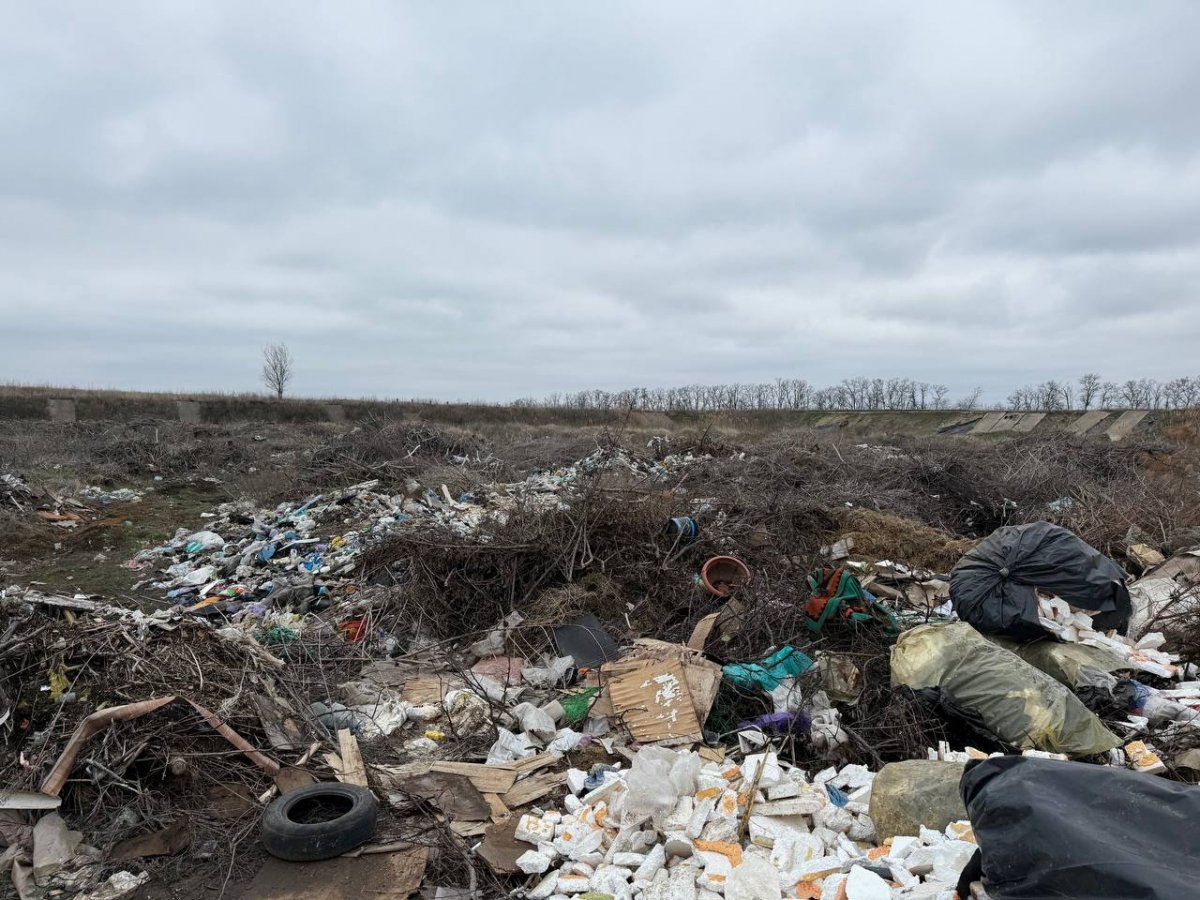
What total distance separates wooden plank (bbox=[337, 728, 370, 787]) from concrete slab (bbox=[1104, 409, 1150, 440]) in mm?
26007

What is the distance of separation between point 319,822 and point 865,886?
2.24m

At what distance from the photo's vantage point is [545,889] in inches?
110

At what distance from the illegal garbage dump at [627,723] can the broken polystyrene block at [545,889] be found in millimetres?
13

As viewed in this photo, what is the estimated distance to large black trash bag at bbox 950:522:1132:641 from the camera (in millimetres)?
4352

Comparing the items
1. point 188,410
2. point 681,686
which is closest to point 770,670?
point 681,686

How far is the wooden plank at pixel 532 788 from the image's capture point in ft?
11.3

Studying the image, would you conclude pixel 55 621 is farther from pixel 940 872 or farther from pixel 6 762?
pixel 940 872

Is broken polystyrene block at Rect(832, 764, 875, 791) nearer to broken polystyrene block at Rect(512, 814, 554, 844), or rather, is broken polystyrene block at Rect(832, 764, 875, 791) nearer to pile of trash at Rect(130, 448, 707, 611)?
broken polystyrene block at Rect(512, 814, 554, 844)

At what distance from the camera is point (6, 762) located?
334 cm

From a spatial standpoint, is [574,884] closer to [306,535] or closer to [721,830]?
[721,830]

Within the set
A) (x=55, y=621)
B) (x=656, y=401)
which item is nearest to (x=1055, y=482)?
(x=55, y=621)

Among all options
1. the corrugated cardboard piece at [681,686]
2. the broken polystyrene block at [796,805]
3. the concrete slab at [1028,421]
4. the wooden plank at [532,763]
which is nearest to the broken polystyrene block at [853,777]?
the broken polystyrene block at [796,805]

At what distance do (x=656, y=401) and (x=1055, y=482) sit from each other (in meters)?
33.0

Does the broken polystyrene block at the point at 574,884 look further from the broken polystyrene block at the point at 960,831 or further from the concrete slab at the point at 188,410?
the concrete slab at the point at 188,410
